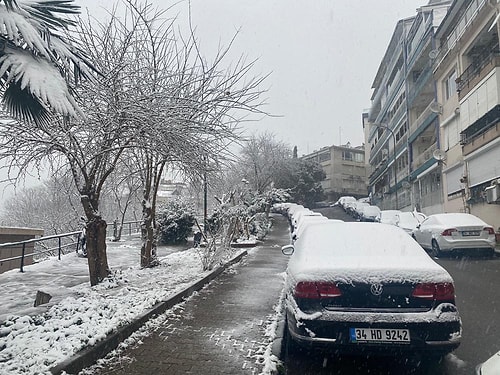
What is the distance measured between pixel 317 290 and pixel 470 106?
65.4 ft

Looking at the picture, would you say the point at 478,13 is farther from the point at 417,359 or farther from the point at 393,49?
the point at 393,49

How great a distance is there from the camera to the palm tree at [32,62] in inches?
134

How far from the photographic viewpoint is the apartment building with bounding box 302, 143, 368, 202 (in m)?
66.2

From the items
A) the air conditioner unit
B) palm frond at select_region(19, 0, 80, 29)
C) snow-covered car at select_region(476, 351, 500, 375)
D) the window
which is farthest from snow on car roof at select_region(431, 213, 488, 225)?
the window

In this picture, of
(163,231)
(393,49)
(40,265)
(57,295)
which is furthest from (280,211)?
(57,295)

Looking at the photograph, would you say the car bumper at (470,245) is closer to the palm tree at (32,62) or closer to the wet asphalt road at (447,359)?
the wet asphalt road at (447,359)

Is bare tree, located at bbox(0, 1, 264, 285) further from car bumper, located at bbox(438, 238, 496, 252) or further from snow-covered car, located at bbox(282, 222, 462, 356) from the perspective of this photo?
car bumper, located at bbox(438, 238, 496, 252)

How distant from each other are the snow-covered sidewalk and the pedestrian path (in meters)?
0.45

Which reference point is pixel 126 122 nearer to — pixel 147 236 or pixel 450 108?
pixel 147 236

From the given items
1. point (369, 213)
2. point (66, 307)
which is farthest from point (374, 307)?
point (369, 213)

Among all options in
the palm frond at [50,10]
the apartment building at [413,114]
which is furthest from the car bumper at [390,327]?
the apartment building at [413,114]

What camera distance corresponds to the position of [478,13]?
19.2 meters

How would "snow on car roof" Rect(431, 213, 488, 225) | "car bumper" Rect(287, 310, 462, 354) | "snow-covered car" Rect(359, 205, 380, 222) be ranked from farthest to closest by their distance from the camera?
1. "snow-covered car" Rect(359, 205, 380, 222)
2. "snow on car roof" Rect(431, 213, 488, 225)
3. "car bumper" Rect(287, 310, 462, 354)

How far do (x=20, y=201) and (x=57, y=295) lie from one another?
4436cm
